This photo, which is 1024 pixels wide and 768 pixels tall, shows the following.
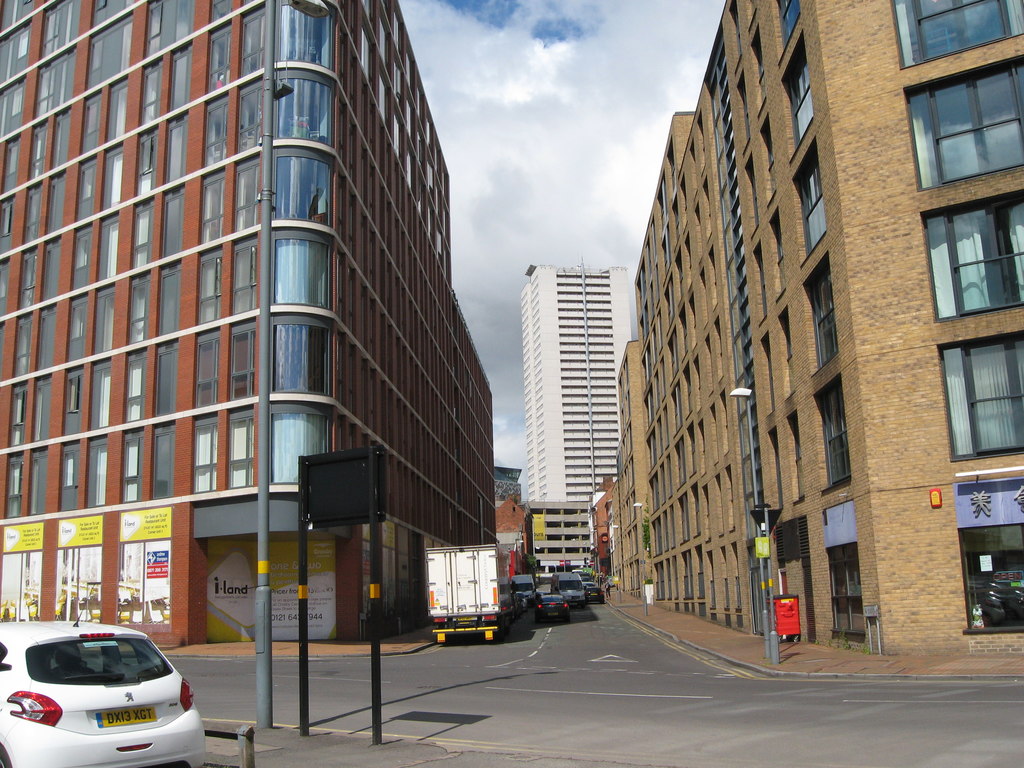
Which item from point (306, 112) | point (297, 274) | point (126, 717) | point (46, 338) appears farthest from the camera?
point (46, 338)

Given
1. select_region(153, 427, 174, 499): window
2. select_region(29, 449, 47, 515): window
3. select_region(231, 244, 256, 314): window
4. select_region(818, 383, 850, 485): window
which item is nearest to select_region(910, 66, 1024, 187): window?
select_region(818, 383, 850, 485): window

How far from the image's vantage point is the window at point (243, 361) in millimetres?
31297

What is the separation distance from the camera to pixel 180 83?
36188 mm

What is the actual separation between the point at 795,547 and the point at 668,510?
28939mm

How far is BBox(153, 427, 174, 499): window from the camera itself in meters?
32.7

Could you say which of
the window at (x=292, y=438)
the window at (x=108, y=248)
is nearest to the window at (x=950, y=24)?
the window at (x=292, y=438)

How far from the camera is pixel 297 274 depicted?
3184cm

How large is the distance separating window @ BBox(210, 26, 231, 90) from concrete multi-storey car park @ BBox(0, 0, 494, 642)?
85 millimetres

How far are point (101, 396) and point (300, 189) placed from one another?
37.5 feet

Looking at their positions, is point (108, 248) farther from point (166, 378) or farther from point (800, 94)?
point (800, 94)

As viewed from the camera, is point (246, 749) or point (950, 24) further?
point (950, 24)

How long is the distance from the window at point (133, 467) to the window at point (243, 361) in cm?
499

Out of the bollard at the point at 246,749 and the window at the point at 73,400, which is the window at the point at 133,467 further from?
the bollard at the point at 246,749

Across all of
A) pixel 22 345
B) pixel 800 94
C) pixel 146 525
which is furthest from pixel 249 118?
pixel 800 94
